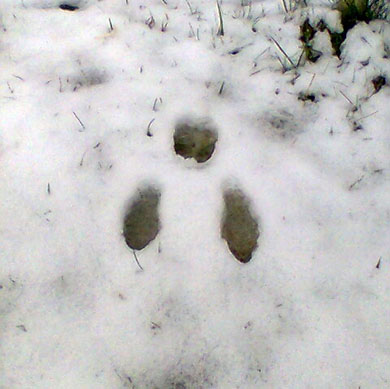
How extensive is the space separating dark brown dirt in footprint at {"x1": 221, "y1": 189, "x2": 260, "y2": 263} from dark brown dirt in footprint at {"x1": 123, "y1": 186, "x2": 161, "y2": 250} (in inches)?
10.9

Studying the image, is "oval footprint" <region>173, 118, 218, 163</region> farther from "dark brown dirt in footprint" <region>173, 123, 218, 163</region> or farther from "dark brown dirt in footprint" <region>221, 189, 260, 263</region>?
"dark brown dirt in footprint" <region>221, 189, 260, 263</region>

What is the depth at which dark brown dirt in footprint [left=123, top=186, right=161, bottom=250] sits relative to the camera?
1.63 m

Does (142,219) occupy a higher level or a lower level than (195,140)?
lower

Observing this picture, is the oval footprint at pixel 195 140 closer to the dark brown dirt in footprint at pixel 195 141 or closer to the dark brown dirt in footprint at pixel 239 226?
the dark brown dirt in footprint at pixel 195 141

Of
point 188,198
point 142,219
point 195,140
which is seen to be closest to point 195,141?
point 195,140

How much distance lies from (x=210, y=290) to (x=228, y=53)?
1175 millimetres

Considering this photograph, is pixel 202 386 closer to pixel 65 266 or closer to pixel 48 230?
pixel 65 266

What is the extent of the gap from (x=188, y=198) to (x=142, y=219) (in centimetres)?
21

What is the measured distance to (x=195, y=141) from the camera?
185cm

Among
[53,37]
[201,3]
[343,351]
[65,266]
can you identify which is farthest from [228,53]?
[343,351]

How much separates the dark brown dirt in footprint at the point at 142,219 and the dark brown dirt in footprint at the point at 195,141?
229 millimetres

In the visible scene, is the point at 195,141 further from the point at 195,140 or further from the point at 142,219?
the point at 142,219

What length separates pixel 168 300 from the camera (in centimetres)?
154

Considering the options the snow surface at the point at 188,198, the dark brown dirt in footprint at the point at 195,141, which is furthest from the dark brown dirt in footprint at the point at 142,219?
the dark brown dirt in footprint at the point at 195,141
